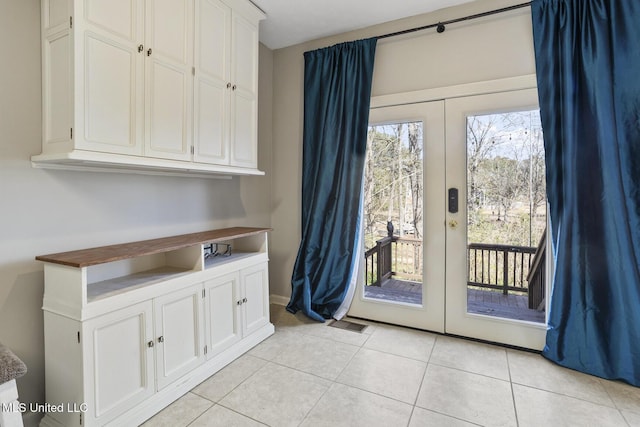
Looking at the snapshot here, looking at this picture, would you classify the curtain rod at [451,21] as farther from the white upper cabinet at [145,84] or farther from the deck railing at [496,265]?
the deck railing at [496,265]

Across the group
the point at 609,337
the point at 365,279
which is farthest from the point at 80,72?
the point at 609,337

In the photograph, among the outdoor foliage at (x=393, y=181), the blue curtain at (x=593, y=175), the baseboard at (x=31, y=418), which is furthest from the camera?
the outdoor foliage at (x=393, y=181)

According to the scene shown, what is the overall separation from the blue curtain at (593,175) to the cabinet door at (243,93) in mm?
2155

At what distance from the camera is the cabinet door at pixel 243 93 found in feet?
7.96

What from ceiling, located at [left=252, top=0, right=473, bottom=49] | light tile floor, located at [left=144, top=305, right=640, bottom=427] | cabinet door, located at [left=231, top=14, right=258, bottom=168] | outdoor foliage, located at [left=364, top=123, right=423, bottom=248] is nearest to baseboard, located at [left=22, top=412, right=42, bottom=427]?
light tile floor, located at [left=144, top=305, right=640, bottom=427]

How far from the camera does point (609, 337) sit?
2076mm

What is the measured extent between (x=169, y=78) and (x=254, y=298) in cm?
169

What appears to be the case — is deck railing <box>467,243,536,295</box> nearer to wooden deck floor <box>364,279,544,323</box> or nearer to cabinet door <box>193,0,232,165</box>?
wooden deck floor <box>364,279,544,323</box>

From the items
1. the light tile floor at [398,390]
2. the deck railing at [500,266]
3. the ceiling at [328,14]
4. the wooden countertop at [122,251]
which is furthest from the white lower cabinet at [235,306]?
the ceiling at [328,14]

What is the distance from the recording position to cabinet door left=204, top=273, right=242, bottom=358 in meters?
2.13

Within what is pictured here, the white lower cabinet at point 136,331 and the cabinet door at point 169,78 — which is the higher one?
the cabinet door at point 169,78

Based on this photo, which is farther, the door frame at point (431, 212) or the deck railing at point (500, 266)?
the door frame at point (431, 212)

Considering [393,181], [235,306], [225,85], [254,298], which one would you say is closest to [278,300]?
[254,298]

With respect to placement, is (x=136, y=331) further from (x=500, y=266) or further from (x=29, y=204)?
(x=500, y=266)
